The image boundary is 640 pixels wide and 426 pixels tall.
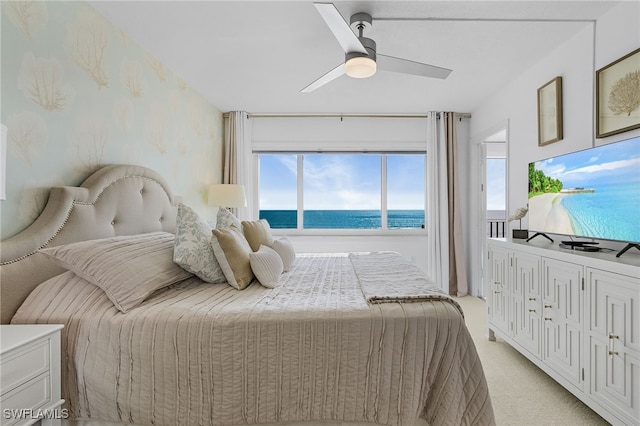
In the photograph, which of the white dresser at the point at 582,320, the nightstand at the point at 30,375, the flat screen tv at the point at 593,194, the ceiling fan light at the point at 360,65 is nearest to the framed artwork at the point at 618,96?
the flat screen tv at the point at 593,194

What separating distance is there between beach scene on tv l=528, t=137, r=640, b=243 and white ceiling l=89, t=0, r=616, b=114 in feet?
3.07

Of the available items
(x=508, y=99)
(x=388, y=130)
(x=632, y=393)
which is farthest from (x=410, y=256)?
(x=632, y=393)

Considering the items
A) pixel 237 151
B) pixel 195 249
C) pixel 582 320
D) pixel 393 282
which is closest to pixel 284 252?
pixel 195 249

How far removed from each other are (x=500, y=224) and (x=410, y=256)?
267 cm

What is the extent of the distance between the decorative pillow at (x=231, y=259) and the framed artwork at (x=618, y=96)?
7.87 feet

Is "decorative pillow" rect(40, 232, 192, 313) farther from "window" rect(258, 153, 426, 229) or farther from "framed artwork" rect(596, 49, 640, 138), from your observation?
"window" rect(258, 153, 426, 229)

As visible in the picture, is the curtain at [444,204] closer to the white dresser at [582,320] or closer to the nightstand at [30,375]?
the white dresser at [582,320]

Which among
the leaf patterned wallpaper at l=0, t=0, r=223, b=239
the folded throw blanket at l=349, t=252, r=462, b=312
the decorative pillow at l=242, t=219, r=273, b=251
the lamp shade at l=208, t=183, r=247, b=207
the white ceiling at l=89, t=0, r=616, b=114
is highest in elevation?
the white ceiling at l=89, t=0, r=616, b=114


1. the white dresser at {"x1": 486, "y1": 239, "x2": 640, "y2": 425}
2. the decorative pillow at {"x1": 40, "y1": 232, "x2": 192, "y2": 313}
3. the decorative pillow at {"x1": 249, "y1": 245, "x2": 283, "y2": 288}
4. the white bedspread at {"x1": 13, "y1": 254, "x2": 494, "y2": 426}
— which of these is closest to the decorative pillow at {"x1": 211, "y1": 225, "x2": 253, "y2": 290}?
the decorative pillow at {"x1": 249, "y1": 245, "x2": 283, "y2": 288}

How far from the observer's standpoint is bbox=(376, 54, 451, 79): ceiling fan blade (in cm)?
235

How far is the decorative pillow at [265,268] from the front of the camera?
2023 mm

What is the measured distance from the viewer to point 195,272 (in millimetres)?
1983

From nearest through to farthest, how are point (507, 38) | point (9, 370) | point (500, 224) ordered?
point (9, 370) → point (507, 38) → point (500, 224)

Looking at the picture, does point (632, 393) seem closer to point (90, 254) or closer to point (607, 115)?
point (607, 115)
